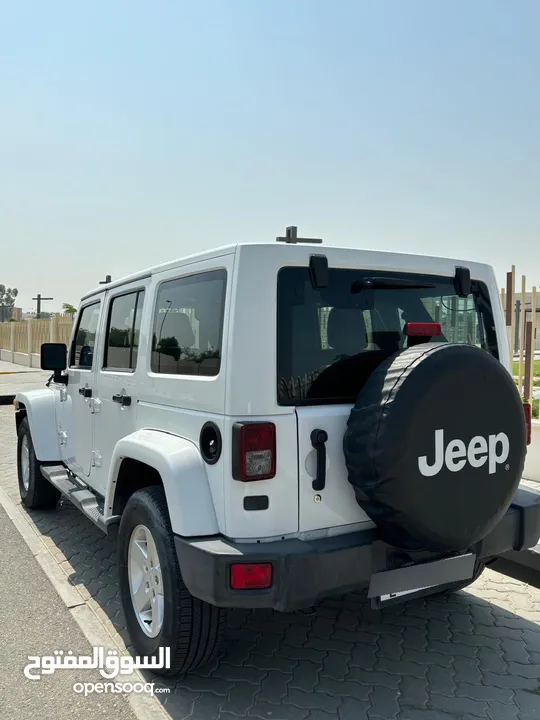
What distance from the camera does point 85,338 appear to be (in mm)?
4836

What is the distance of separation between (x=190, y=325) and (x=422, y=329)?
1.13 meters

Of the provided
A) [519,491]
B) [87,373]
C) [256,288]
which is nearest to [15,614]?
[87,373]

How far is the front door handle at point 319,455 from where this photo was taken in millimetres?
2656

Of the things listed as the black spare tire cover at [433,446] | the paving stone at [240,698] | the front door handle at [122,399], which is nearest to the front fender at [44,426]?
the front door handle at [122,399]

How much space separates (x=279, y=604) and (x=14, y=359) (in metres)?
31.3

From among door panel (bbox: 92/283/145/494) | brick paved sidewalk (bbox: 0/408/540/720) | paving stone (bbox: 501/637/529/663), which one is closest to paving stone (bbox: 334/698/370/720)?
brick paved sidewalk (bbox: 0/408/540/720)

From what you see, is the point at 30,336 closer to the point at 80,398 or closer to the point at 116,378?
the point at 80,398

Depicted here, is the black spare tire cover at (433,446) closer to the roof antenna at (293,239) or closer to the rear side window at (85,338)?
the roof antenna at (293,239)

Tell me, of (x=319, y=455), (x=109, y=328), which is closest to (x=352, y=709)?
(x=319, y=455)

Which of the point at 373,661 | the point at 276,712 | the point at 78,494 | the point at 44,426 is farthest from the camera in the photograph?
the point at 44,426

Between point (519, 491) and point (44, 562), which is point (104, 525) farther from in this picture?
point (519, 491)

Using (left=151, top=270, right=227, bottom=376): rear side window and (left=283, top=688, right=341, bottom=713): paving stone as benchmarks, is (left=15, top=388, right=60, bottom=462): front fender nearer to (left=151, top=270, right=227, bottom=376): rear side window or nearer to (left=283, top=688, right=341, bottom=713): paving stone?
(left=151, top=270, right=227, bottom=376): rear side window

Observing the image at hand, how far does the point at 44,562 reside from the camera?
457 centimetres

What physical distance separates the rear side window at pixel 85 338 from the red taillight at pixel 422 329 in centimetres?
250
